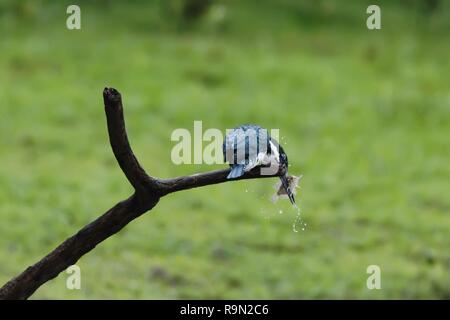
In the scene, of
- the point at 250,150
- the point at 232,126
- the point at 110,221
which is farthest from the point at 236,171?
the point at 232,126

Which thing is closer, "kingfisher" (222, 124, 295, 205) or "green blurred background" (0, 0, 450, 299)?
"kingfisher" (222, 124, 295, 205)

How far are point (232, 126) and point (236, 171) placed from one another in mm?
5104

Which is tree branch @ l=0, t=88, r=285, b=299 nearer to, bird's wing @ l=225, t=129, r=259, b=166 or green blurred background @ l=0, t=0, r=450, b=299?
bird's wing @ l=225, t=129, r=259, b=166

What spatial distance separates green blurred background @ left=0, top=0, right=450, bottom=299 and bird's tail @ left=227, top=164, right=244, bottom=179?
2704 mm

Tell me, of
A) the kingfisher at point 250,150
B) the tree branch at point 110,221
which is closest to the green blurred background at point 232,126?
the tree branch at point 110,221

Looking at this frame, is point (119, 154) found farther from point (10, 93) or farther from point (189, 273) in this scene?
point (10, 93)

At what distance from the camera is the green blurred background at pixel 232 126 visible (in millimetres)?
5598

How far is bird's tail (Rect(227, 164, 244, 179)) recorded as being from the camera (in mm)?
2382

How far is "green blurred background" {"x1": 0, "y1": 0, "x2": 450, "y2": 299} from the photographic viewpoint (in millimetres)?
5598

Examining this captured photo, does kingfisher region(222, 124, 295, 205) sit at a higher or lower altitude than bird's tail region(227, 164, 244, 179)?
higher

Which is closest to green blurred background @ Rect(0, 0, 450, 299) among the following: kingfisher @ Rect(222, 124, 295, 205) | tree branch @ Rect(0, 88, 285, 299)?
tree branch @ Rect(0, 88, 285, 299)

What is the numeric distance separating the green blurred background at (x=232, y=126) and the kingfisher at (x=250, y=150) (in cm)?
266

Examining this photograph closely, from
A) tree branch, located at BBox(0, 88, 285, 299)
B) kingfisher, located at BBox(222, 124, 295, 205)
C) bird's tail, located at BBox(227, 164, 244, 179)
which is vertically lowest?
tree branch, located at BBox(0, 88, 285, 299)

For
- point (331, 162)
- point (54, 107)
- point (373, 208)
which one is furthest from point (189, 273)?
point (54, 107)
